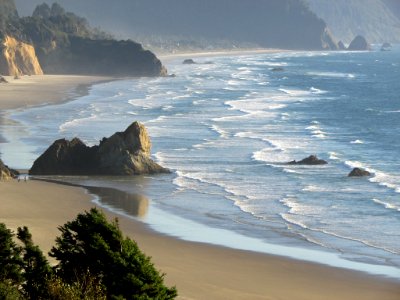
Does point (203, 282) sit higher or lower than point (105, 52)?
lower

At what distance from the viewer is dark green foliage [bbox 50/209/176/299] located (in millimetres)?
19656

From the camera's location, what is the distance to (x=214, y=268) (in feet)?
101

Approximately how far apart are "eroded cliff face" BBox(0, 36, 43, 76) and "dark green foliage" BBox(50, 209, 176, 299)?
323ft

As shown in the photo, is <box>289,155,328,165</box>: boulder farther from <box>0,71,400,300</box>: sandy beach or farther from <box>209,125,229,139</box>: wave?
<box>0,71,400,300</box>: sandy beach

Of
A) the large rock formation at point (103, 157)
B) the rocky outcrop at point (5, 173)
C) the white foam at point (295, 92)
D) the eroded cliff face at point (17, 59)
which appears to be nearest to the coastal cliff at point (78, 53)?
the eroded cliff face at point (17, 59)

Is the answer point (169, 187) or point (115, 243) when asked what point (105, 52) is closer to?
point (169, 187)

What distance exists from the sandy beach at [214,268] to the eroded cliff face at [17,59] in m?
77.9

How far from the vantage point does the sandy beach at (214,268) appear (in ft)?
92.2

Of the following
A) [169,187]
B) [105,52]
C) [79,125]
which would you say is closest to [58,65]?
[105,52]

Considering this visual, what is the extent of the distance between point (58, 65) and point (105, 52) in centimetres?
706

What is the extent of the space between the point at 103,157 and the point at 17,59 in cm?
7691

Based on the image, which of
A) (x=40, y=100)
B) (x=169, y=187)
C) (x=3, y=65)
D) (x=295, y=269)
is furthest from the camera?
(x=3, y=65)

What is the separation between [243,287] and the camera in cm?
2852

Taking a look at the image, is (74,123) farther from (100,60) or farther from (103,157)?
(100,60)
